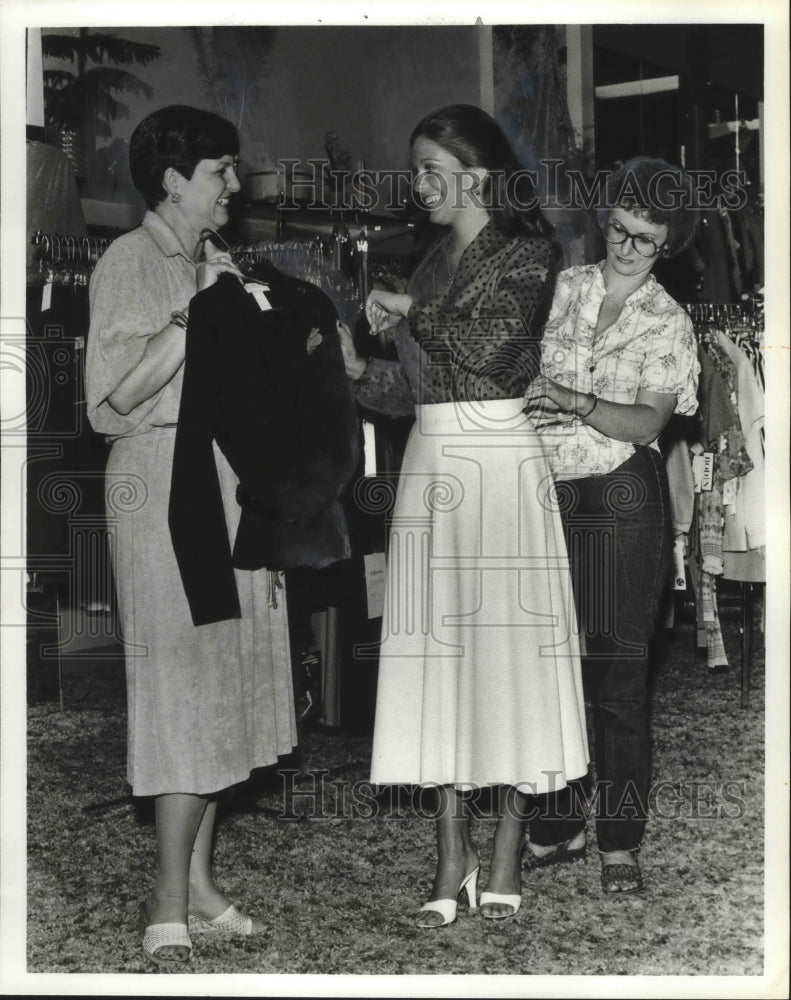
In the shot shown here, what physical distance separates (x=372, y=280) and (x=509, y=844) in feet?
4.61

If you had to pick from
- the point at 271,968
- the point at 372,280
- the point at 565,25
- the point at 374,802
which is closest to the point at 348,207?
the point at 372,280

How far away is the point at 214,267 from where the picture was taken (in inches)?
131

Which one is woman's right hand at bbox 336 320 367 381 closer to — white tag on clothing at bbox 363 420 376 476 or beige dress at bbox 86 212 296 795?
white tag on clothing at bbox 363 420 376 476

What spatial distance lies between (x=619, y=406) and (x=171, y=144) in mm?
1228

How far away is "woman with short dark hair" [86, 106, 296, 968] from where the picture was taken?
327 cm

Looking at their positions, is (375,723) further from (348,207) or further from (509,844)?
(348,207)

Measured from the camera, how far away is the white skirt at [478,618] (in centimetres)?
337

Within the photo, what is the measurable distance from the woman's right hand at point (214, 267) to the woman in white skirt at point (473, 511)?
1.11ft

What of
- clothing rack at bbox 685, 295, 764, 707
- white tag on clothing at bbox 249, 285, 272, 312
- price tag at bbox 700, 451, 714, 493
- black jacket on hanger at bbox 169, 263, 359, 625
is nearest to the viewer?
black jacket on hanger at bbox 169, 263, 359, 625

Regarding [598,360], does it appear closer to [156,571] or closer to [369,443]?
[369,443]

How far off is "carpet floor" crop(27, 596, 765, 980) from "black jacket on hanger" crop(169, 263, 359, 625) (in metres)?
0.42

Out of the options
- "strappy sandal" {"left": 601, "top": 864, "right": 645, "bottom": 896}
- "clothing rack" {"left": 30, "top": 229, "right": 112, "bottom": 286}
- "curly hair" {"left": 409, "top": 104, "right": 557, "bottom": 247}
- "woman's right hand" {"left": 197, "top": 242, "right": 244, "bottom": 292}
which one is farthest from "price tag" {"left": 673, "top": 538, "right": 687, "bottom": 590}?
"clothing rack" {"left": 30, "top": 229, "right": 112, "bottom": 286}

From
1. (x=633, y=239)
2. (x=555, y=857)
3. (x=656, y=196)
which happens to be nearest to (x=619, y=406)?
(x=633, y=239)

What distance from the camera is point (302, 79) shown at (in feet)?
11.2
